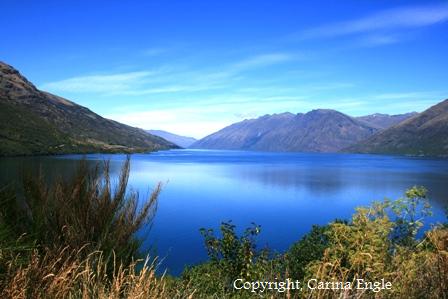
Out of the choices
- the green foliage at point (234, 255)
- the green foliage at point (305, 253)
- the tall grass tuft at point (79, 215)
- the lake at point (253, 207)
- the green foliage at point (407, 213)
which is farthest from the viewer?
the lake at point (253, 207)

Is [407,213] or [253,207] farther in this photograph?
[253,207]

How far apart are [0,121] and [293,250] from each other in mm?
195213

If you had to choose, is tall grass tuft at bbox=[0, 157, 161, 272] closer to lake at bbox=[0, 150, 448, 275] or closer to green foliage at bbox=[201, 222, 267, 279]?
lake at bbox=[0, 150, 448, 275]

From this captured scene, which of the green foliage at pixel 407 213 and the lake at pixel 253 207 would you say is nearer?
the green foliage at pixel 407 213

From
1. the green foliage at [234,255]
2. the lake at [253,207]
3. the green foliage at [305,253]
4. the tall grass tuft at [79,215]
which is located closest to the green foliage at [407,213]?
the green foliage at [305,253]

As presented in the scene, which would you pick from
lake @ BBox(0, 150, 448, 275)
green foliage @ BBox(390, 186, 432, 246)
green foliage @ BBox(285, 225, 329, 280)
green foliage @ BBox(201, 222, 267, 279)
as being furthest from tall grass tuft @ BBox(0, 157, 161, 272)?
green foliage @ BBox(390, 186, 432, 246)

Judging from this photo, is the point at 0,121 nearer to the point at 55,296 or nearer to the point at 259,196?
the point at 259,196

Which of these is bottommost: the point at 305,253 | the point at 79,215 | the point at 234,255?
the point at 305,253

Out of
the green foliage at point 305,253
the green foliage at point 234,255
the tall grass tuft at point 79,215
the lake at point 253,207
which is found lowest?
the lake at point 253,207

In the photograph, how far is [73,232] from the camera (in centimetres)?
811

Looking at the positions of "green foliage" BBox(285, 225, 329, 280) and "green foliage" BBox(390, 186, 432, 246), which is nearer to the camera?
"green foliage" BBox(390, 186, 432, 246)

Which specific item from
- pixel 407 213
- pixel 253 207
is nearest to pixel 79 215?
pixel 407 213

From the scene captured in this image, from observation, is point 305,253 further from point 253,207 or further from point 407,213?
point 253,207

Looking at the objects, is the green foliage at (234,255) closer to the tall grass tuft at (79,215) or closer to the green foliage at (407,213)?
the tall grass tuft at (79,215)
